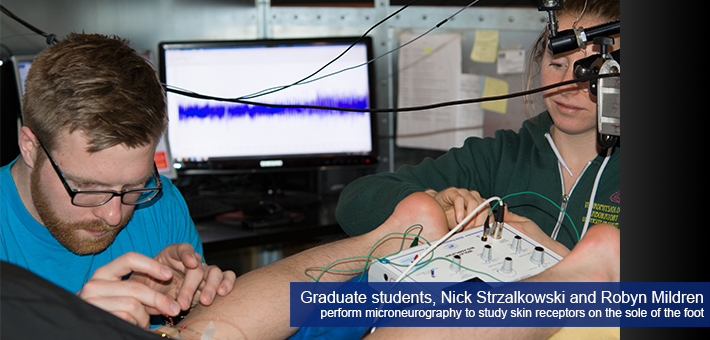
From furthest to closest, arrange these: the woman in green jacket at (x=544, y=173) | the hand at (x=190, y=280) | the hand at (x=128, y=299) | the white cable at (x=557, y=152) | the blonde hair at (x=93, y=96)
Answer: the white cable at (x=557, y=152) < the woman in green jacket at (x=544, y=173) < the blonde hair at (x=93, y=96) < the hand at (x=190, y=280) < the hand at (x=128, y=299)

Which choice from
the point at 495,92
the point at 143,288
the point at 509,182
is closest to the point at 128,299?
the point at 143,288

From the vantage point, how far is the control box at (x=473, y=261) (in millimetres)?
708

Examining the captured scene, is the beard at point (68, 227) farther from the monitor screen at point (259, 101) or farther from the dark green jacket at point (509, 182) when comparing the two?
the monitor screen at point (259, 101)

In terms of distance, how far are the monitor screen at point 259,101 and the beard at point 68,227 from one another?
86 cm

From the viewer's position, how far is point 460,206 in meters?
0.95

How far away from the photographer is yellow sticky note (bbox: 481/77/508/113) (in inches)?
68.9

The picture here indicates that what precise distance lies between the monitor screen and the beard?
0.86 metres

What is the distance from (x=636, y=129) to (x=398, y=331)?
1.13 feet

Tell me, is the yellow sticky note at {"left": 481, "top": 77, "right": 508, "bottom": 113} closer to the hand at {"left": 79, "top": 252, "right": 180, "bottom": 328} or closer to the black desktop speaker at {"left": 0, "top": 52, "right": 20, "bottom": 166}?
the hand at {"left": 79, "top": 252, "right": 180, "bottom": 328}

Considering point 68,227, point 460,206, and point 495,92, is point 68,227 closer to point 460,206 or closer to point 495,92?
point 460,206

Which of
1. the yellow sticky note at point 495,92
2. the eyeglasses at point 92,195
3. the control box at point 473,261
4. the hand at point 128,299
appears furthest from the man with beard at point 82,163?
the yellow sticky note at point 495,92

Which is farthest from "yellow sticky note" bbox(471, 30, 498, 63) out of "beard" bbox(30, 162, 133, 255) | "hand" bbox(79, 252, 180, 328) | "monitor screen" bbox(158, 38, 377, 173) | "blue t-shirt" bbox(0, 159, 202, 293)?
"hand" bbox(79, 252, 180, 328)

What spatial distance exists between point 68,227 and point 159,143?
731 millimetres

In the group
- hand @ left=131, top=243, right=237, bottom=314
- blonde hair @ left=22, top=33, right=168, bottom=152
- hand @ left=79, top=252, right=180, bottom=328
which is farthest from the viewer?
blonde hair @ left=22, top=33, right=168, bottom=152
